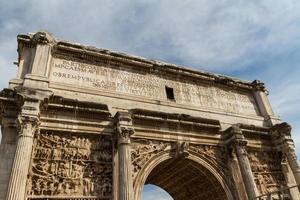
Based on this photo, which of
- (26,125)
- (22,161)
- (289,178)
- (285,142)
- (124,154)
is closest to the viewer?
(22,161)

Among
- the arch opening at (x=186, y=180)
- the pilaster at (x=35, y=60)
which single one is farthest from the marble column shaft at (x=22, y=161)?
the arch opening at (x=186, y=180)

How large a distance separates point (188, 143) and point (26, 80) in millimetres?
5397

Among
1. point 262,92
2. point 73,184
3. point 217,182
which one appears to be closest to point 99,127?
point 73,184

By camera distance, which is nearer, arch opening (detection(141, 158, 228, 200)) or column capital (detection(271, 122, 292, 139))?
arch opening (detection(141, 158, 228, 200))

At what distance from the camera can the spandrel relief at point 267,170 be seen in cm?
984

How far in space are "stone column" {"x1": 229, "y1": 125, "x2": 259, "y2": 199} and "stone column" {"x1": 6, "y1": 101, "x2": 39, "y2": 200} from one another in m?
6.42

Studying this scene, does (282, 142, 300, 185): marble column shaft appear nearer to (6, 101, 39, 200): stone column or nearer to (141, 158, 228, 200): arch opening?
(141, 158, 228, 200): arch opening

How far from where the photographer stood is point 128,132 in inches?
319

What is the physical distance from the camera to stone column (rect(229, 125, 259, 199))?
8.93 meters

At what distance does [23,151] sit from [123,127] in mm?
2705

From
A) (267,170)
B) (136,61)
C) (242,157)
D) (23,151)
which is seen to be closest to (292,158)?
(267,170)

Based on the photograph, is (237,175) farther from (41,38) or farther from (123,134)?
(41,38)

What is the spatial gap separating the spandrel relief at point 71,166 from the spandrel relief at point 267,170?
17.9 ft

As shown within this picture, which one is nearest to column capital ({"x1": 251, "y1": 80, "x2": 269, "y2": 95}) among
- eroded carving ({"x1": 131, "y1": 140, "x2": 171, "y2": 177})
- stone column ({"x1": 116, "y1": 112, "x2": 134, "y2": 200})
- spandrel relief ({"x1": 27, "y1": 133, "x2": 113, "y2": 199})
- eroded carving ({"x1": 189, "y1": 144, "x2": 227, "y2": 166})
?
eroded carving ({"x1": 189, "y1": 144, "x2": 227, "y2": 166})
